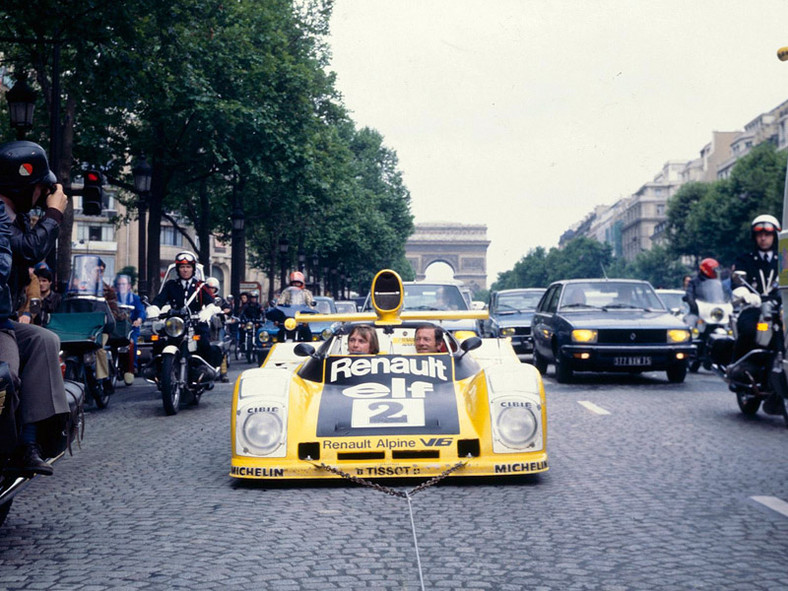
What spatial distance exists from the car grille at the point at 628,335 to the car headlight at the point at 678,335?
0.09 meters

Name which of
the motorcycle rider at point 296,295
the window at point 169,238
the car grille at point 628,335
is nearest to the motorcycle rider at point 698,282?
the car grille at point 628,335

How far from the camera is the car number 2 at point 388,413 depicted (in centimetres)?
688

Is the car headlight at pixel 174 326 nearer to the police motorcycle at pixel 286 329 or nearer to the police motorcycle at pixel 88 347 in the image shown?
the police motorcycle at pixel 88 347

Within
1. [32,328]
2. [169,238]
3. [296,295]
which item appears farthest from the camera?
[169,238]

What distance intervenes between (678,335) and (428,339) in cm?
788

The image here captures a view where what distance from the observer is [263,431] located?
6.80 m

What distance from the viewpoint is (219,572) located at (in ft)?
15.1

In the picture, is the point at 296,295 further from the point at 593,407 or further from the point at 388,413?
the point at 388,413

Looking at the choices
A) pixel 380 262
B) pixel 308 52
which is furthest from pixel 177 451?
pixel 380 262

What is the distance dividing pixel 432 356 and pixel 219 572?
11.5 feet

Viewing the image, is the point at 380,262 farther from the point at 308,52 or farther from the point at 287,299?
the point at 287,299

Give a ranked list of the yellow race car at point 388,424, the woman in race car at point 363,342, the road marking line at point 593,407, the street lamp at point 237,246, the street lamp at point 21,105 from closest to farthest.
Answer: the yellow race car at point 388,424
the woman in race car at point 363,342
the road marking line at point 593,407
the street lamp at point 21,105
the street lamp at point 237,246

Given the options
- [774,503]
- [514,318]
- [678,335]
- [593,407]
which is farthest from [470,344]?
[514,318]

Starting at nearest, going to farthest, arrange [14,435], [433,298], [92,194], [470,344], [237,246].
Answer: [14,435] → [470,344] → [92,194] → [433,298] → [237,246]
